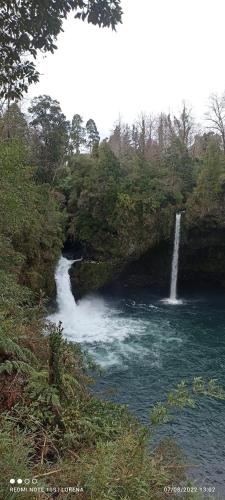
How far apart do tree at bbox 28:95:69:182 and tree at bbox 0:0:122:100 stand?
20374 mm

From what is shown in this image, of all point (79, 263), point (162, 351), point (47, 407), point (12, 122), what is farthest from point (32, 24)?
point (79, 263)

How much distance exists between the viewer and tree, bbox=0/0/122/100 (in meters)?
4.55

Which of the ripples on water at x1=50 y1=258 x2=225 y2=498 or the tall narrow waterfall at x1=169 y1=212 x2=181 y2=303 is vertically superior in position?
the tall narrow waterfall at x1=169 y1=212 x2=181 y2=303

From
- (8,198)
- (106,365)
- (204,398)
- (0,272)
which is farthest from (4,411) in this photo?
(106,365)

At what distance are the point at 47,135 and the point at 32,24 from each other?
855 inches

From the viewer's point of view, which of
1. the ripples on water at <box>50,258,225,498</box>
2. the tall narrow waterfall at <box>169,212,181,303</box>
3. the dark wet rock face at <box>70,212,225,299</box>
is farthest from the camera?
the tall narrow waterfall at <box>169,212,181,303</box>

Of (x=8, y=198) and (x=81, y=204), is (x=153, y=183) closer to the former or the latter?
(x=81, y=204)

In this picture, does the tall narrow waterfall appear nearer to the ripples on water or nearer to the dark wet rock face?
the dark wet rock face

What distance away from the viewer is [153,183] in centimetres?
2406

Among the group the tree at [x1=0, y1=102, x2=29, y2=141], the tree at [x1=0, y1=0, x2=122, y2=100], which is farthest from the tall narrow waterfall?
the tree at [x1=0, y1=0, x2=122, y2=100]

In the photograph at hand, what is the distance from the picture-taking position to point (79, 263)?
891 inches

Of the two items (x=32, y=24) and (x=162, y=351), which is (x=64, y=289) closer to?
(x=162, y=351)

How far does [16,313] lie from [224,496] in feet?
18.5

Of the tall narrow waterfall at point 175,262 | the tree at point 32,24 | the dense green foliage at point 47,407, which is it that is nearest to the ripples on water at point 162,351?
the tall narrow waterfall at point 175,262
